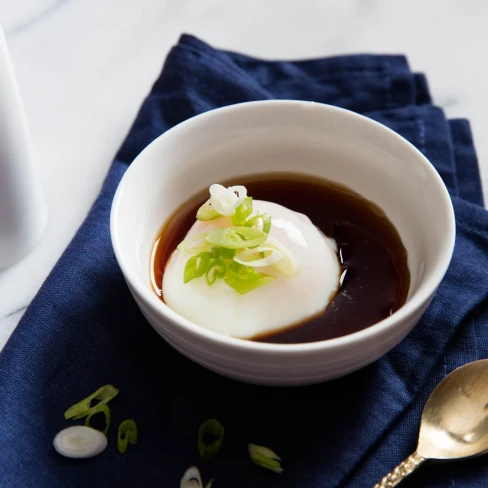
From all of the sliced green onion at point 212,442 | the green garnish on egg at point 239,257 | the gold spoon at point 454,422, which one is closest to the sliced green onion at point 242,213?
the green garnish on egg at point 239,257

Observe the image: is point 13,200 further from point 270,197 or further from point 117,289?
point 270,197

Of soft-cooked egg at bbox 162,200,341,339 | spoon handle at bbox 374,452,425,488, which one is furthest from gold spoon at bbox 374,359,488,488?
soft-cooked egg at bbox 162,200,341,339

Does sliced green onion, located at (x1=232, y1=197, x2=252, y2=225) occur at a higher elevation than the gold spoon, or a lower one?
higher

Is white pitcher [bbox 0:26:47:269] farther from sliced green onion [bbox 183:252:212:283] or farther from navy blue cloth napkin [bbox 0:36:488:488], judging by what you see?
sliced green onion [bbox 183:252:212:283]

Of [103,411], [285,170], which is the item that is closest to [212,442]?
[103,411]

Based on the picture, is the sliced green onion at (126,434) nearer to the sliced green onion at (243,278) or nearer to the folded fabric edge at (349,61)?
the sliced green onion at (243,278)
